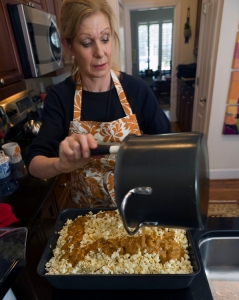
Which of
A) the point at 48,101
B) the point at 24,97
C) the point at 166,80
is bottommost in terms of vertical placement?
the point at 166,80

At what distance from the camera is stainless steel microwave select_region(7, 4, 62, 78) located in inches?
52.1

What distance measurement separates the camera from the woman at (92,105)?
30.9 inches

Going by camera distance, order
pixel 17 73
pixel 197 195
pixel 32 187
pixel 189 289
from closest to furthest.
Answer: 1. pixel 197 195
2. pixel 189 289
3. pixel 32 187
4. pixel 17 73

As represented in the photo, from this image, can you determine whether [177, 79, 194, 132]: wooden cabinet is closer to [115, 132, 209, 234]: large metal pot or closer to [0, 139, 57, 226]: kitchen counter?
[0, 139, 57, 226]: kitchen counter

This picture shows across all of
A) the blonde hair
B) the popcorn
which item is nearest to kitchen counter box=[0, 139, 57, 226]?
the popcorn

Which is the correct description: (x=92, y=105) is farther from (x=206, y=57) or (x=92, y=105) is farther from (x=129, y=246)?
(x=206, y=57)

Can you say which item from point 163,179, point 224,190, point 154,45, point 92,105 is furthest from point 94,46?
point 154,45

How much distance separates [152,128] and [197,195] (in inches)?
23.9

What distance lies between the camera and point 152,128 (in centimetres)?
98

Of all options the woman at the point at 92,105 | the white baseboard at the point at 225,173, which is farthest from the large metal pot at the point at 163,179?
the white baseboard at the point at 225,173

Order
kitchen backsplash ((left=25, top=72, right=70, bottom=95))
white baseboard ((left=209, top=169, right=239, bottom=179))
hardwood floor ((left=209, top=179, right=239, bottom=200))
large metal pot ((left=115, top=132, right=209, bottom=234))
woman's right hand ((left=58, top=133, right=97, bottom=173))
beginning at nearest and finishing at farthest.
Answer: large metal pot ((left=115, top=132, right=209, bottom=234)) < woman's right hand ((left=58, top=133, right=97, bottom=173)) < kitchen backsplash ((left=25, top=72, right=70, bottom=95)) < hardwood floor ((left=209, top=179, right=239, bottom=200)) < white baseboard ((left=209, top=169, right=239, bottom=179))

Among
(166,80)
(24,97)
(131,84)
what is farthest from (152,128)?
(166,80)

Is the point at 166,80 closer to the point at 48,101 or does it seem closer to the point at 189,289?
the point at 48,101

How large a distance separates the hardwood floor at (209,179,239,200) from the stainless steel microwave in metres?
2.02
